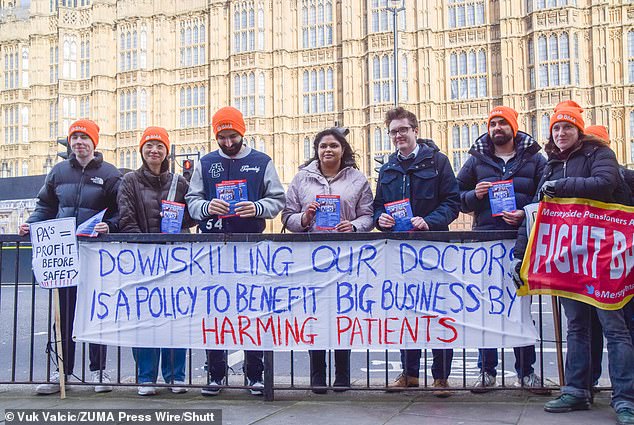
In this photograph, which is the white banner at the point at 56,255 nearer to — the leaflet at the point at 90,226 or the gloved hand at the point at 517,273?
the leaflet at the point at 90,226

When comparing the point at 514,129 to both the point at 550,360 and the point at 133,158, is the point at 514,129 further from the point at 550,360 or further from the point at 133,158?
the point at 133,158

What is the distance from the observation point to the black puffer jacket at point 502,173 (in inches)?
193

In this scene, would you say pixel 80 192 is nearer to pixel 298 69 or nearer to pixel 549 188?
pixel 549 188

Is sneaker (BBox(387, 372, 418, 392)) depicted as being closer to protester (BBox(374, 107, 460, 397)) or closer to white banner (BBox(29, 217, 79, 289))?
protester (BBox(374, 107, 460, 397))

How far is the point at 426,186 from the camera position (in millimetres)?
4871

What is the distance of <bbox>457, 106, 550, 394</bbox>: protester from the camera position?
4816 mm

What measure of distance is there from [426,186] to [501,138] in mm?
686

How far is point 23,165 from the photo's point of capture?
4262 centimetres

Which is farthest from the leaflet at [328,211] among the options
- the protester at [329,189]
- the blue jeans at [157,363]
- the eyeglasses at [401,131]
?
the blue jeans at [157,363]

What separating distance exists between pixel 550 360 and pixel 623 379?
3377 millimetres

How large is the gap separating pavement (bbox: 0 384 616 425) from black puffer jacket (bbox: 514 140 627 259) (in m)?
0.99

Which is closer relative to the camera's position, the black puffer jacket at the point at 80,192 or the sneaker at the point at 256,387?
the sneaker at the point at 256,387

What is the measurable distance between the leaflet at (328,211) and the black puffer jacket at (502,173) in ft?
3.61

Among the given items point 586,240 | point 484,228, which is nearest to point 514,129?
point 484,228
